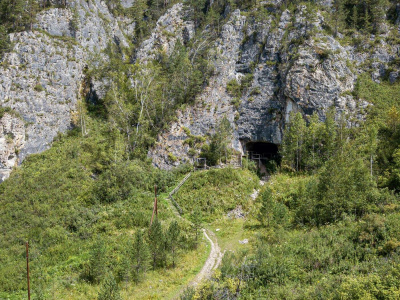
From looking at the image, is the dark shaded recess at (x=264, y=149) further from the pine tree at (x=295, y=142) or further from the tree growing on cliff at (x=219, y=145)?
the pine tree at (x=295, y=142)

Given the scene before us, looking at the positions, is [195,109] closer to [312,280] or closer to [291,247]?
[291,247]

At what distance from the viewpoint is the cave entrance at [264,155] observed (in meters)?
40.3

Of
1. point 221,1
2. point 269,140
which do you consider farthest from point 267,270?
point 221,1

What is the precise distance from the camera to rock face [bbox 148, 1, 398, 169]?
38.6 m

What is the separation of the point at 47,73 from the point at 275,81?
35.9m

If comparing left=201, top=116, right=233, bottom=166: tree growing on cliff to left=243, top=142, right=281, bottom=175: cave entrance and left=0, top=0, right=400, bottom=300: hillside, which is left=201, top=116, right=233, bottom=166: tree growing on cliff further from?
left=243, top=142, right=281, bottom=175: cave entrance

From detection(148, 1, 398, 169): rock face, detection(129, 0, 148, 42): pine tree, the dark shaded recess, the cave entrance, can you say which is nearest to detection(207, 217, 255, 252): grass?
the cave entrance

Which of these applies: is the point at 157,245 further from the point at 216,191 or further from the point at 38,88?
the point at 38,88

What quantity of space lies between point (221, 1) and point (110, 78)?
29.3 meters

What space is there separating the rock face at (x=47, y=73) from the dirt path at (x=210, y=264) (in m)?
27.4

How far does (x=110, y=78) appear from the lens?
156 feet

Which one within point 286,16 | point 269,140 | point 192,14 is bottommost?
point 269,140

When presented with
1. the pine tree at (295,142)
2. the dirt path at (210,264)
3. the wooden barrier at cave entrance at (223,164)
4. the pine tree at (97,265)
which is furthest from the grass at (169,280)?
the pine tree at (295,142)

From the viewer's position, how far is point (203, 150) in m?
40.3
